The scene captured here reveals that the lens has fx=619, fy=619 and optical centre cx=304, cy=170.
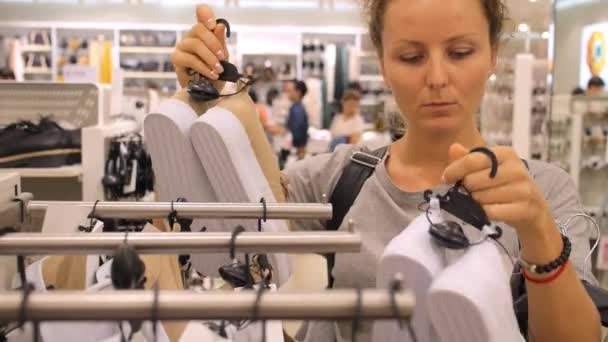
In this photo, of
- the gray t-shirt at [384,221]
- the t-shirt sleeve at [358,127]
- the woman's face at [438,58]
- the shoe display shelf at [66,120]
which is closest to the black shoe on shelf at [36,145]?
the shoe display shelf at [66,120]

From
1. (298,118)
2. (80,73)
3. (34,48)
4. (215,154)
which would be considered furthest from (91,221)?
(34,48)

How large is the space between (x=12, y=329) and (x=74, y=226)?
0.26m

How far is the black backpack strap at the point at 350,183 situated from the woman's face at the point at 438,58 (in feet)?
0.74

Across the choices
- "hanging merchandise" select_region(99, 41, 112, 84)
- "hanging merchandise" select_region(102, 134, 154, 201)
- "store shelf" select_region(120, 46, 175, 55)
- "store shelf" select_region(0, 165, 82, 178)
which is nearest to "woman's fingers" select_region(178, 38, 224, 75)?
"store shelf" select_region(0, 165, 82, 178)

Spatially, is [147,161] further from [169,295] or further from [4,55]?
[4,55]

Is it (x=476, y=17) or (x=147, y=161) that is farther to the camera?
(x=147, y=161)

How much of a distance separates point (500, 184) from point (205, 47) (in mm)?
530

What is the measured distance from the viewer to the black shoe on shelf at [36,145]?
7.79 feet

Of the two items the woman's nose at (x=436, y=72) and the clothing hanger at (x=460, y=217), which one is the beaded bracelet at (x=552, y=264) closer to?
the clothing hanger at (x=460, y=217)

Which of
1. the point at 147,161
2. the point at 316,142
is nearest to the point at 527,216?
the point at 147,161

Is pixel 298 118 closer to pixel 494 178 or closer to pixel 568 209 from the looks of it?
pixel 568 209

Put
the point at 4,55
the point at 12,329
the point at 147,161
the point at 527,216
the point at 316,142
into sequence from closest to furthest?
the point at 527,216 < the point at 12,329 < the point at 147,161 < the point at 316,142 < the point at 4,55

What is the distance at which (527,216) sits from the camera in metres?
0.58

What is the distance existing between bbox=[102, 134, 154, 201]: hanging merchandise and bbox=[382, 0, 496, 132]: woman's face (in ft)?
6.70
